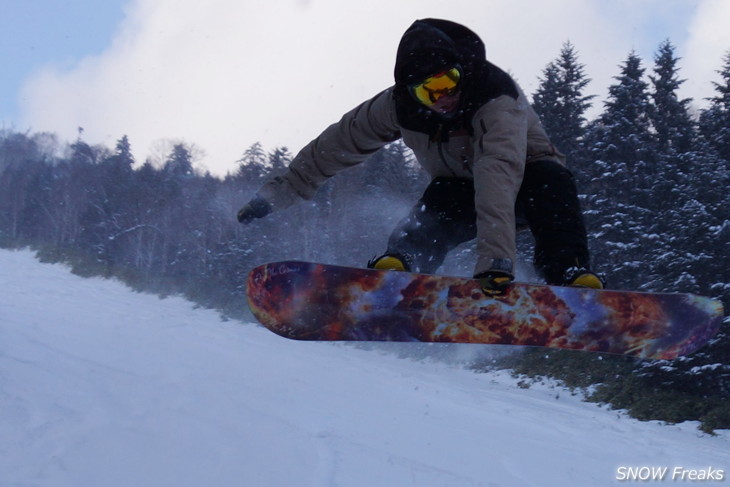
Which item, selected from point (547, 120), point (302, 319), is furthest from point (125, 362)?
point (547, 120)

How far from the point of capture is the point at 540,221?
8.77ft

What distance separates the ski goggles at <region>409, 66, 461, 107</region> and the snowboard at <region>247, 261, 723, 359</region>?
34.1 inches

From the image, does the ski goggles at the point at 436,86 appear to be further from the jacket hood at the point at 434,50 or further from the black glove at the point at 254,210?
the black glove at the point at 254,210

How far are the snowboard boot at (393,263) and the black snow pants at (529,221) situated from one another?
41 mm

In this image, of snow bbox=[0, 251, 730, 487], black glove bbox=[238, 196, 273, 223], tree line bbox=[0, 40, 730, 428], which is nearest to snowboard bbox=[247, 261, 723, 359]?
black glove bbox=[238, 196, 273, 223]

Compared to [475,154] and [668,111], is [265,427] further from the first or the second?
[668,111]

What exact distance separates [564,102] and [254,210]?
663 inches

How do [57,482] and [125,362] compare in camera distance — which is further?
[125,362]

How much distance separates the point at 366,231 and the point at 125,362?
1782cm

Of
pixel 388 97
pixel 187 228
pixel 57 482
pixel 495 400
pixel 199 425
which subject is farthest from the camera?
pixel 187 228

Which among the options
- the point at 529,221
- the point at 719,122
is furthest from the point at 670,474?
the point at 719,122

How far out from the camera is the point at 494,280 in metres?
2.29

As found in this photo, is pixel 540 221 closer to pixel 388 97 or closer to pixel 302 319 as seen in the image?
pixel 388 97

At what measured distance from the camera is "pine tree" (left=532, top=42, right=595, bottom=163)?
17125 millimetres
